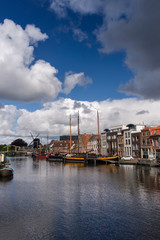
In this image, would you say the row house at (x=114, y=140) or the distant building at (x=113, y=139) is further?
the distant building at (x=113, y=139)

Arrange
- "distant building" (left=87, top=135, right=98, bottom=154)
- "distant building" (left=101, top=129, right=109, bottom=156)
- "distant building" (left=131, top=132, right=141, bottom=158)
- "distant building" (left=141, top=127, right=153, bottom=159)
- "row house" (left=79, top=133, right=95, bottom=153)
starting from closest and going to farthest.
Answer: "distant building" (left=141, top=127, right=153, bottom=159) < "distant building" (left=131, top=132, right=141, bottom=158) < "distant building" (left=101, top=129, right=109, bottom=156) < "distant building" (left=87, top=135, right=98, bottom=154) < "row house" (left=79, top=133, right=95, bottom=153)

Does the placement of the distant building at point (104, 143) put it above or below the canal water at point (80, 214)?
above

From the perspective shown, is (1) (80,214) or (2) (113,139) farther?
(2) (113,139)

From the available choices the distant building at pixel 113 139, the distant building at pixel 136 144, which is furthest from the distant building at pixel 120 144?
the distant building at pixel 136 144

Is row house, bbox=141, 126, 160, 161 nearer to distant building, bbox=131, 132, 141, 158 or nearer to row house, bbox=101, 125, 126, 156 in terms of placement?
distant building, bbox=131, 132, 141, 158

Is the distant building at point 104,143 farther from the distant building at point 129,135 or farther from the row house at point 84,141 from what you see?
the row house at point 84,141

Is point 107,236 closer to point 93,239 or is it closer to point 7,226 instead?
point 93,239

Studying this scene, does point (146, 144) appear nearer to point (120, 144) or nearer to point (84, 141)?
point (120, 144)

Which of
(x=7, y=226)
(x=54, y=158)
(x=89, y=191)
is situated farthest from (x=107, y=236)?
(x=54, y=158)

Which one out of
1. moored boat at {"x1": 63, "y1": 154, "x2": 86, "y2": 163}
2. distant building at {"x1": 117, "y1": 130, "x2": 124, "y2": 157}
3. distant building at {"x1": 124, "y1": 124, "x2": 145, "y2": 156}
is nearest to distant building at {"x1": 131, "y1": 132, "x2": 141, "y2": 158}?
distant building at {"x1": 124, "y1": 124, "x2": 145, "y2": 156}

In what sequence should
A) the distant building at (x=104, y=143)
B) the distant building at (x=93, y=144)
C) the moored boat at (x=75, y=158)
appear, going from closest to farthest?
the moored boat at (x=75, y=158)
the distant building at (x=104, y=143)
the distant building at (x=93, y=144)

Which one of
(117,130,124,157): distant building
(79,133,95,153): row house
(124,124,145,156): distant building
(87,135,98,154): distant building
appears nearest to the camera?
(124,124,145,156): distant building

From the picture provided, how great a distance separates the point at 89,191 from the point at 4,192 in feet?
42.3

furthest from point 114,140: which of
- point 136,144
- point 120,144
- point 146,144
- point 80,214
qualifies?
point 80,214
